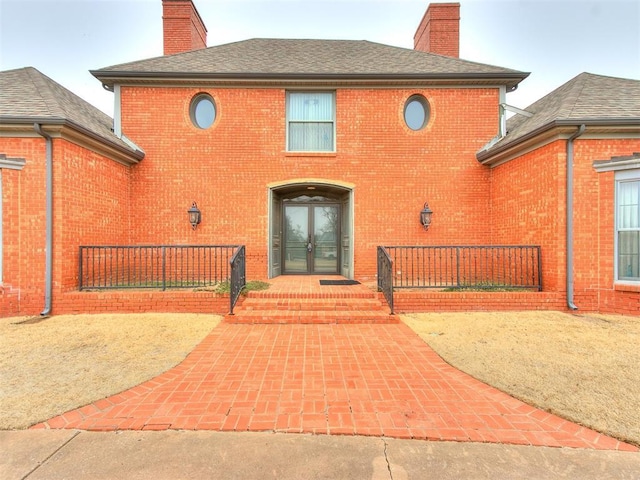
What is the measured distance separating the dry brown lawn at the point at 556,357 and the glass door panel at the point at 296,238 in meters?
4.35

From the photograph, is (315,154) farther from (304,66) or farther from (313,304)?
(313,304)

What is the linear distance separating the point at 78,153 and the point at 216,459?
7.28 meters

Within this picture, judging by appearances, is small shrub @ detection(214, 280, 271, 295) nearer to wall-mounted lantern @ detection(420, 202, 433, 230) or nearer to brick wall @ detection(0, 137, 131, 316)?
brick wall @ detection(0, 137, 131, 316)

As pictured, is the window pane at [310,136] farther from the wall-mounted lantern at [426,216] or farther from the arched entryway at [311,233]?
the wall-mounted lantern at [426,216]

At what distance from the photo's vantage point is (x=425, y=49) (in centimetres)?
1112

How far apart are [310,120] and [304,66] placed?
163cm

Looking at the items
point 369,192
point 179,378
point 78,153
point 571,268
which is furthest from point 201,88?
point 571,268

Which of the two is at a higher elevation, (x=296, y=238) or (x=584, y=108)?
(x=584, y=108)

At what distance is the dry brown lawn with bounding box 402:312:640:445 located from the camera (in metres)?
2.92

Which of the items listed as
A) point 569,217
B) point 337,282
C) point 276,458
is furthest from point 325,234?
point 276,458

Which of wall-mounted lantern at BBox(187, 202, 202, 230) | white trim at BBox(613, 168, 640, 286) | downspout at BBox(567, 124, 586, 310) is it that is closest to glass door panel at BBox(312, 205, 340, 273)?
wall-mounted lantern at BBox(187, 202, 202, 230)

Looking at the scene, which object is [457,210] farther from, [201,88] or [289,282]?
[201,88]

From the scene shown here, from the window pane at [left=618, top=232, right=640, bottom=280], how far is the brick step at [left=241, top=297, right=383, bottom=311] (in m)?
5.10

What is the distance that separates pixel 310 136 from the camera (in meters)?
8.84
